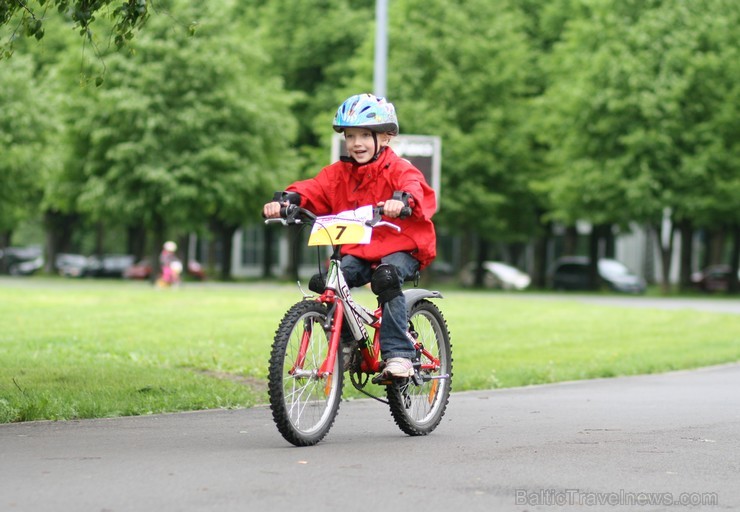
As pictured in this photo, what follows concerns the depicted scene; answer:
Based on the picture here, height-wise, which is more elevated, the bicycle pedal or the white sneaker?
the white sneaker

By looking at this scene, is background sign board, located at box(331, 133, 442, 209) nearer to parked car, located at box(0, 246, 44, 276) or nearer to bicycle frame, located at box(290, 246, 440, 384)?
bicycle frame, located at box(290, 246, 440, 384)

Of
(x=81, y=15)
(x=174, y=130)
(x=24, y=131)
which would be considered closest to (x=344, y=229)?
(x=81, y=15)

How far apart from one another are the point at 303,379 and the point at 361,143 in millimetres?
1370

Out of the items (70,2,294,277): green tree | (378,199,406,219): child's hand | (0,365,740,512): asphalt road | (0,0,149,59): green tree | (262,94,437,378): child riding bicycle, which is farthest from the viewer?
(70,2,294,277): green tree

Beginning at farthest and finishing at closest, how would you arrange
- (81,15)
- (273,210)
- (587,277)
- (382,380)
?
(587,277) < (81,15) < (382,380) < (273,210)

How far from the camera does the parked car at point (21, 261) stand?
225 ft

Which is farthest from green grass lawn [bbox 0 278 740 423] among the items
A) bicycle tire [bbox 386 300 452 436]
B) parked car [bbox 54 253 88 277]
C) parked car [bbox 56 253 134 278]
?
parked car [bbox 54 253 88 277]

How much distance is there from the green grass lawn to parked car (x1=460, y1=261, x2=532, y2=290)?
29.1 m

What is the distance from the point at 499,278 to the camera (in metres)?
59.9

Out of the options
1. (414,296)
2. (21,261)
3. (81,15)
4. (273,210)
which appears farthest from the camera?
(21,261)

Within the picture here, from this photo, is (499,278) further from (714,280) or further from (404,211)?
(404,211)

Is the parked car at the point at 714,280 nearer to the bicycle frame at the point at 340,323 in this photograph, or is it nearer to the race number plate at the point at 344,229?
the bicycle frame at the point at 340,323

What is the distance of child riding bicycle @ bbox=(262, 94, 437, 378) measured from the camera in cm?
770

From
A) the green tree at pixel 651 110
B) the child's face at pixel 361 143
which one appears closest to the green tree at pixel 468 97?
the green tree at pixel 651 110
